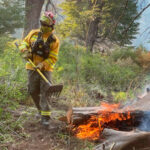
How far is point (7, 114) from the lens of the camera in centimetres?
403

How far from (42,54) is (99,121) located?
170cm

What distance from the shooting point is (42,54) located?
4254mm

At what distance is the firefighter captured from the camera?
414 centimetres

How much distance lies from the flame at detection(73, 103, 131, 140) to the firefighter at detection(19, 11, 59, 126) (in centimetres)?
77

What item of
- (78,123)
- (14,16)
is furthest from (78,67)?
(14,16)

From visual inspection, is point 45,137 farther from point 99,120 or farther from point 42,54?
point 42,54

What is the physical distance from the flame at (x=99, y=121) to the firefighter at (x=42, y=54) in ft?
2.53

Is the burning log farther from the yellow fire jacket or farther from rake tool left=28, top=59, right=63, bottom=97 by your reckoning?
the yellow fire jacket

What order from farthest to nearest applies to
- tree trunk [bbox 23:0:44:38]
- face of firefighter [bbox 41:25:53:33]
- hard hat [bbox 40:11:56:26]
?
tree trunk [bbox 23:0:44:38] < face of firefighter [bbox 41:25:53:33] < hard hat [bbox 40:11:56:26]

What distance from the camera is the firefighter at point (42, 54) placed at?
414cm

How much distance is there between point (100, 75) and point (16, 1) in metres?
Answer: 5.52

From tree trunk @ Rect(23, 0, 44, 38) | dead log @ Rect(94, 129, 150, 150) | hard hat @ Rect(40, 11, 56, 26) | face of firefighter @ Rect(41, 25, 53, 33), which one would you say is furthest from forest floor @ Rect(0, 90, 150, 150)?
tree trunk @ Rect(23, 0, 44, 38)

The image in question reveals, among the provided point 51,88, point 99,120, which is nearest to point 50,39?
point 51,88

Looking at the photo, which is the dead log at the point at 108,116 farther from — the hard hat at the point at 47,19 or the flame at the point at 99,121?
the hard hat at the point at 47,19
